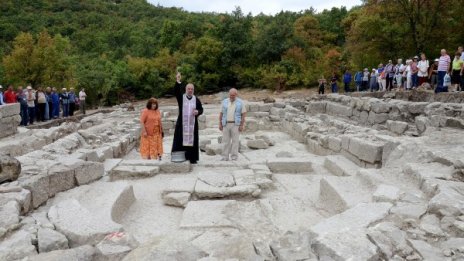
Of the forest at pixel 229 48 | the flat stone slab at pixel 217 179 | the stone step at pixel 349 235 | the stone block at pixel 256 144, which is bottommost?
the stone block at pixel 256 144

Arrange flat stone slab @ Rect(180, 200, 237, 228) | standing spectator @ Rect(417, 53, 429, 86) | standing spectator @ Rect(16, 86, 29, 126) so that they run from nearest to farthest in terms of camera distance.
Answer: flat stone slab @ Rect(180, 200, 237, 228), standing spectator @ Rect(417, 53, 429, 86), standing spectator @ Rect(16, 86, 29, 126)

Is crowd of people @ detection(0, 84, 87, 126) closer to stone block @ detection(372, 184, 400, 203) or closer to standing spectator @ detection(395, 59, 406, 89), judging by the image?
stone block @ detection(372, 184, 400, 203)

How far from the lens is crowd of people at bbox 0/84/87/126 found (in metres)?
14.0

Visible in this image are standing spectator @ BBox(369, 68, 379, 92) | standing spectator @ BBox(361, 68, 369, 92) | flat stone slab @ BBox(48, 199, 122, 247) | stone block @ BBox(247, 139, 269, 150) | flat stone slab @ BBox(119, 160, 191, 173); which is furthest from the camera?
standing spectator @ BBox(361, 68, 369, 92)

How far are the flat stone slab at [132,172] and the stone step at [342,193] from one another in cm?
315

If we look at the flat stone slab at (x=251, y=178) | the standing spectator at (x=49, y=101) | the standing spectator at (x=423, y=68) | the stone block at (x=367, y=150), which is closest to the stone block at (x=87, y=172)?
the flat stone slab at (x=251, y=178)

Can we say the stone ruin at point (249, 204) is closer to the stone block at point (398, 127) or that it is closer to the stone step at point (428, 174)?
the stone step at point (428, 174)

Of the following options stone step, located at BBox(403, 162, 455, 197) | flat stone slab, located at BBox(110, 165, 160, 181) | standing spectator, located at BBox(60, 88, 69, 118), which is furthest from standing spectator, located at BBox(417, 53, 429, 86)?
standing spectator, located at BBox(60, 88, 69, 118)

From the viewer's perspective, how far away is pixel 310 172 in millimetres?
7773

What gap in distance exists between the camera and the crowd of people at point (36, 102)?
46.0 ft

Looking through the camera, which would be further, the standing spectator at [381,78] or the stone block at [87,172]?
the standing spectator at [381,78]

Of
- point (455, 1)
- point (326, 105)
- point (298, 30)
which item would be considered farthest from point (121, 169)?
point (298, 30)

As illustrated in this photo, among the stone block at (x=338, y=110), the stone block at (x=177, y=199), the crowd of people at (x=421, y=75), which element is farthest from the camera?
the stone block at (x=338, y=110)

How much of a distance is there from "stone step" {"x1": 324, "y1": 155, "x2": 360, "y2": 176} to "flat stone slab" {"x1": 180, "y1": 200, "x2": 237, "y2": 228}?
106 inches
